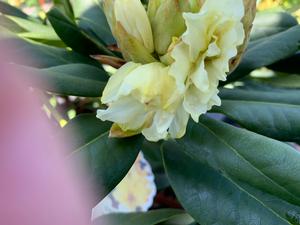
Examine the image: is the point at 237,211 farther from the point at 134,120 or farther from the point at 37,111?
the point at 37,111

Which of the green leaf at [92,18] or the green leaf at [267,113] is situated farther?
the green leaf at [92,18]

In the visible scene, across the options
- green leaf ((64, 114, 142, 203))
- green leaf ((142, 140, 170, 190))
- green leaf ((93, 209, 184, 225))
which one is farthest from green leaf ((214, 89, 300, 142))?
green leaf ((142, 140, 170, 190))

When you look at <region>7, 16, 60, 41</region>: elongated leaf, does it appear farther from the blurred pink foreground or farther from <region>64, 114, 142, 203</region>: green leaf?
the blurred pink foreground

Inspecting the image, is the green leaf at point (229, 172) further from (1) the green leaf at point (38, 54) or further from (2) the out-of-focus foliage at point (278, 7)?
(2) the out-of-focus foliage at point (278, 7)

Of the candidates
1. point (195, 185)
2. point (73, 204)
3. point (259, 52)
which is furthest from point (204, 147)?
point (73, 204)

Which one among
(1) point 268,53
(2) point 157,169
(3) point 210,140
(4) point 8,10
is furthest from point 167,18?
(2) point 157,169

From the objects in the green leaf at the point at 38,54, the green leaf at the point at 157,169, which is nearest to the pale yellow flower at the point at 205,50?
the green leaf at the point at 38,54
